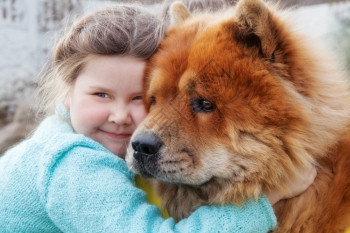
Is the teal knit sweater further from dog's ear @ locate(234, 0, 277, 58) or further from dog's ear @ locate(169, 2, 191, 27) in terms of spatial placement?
dog's ear @ locate(169, 2, 191, 27)

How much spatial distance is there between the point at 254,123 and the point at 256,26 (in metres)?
0.51

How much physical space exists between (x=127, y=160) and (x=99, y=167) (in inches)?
6.6

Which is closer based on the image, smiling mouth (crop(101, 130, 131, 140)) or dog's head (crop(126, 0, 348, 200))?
dog's head (crop(126, 0, 348, 200))

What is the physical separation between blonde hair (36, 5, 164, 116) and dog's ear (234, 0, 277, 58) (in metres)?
0.66

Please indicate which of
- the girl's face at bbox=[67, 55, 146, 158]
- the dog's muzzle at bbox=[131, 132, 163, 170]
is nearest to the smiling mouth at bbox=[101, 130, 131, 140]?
the girl's face at bbox=[67, 55, 146, 158]

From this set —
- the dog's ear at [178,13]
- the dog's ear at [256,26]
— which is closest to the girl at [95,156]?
the dog's ear at [178,13]

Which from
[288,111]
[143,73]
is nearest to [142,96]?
[143,73]

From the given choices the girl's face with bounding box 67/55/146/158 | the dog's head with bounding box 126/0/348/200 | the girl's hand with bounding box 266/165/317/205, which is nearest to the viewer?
the dog's head with bounding box 126/0/348/200

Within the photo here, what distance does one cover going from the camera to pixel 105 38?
2984 mm

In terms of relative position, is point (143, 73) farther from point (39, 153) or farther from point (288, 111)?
point (288, 111)

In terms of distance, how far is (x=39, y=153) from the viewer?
2.77 meters

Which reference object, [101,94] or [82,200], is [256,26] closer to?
[101,94]

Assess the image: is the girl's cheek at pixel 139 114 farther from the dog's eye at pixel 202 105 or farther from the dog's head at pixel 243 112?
the dog's eye at pixel 202 105

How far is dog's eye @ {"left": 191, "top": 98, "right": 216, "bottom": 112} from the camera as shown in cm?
251
